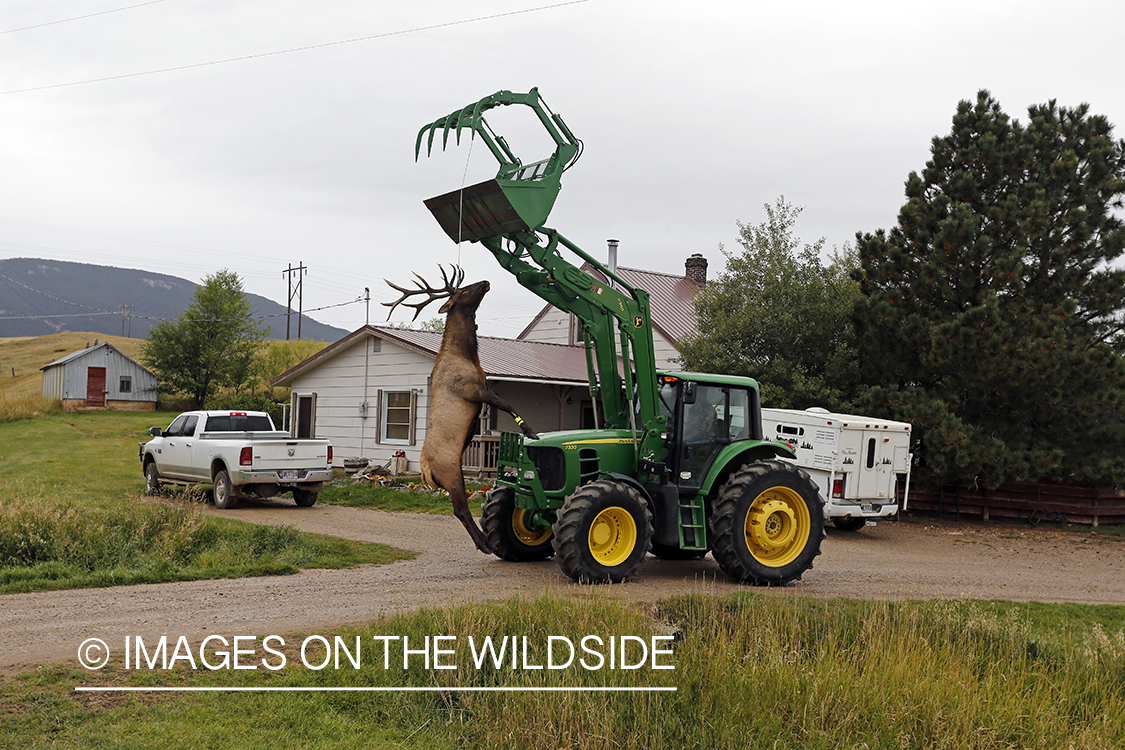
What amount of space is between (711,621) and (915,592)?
454 centimetres

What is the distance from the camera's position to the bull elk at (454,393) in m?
10.1

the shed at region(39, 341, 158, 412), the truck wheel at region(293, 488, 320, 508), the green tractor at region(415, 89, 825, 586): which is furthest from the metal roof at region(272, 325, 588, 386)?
the shed at region(39, 341, 158, 412)

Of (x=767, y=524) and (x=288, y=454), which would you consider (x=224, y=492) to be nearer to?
(x=288, y=454)

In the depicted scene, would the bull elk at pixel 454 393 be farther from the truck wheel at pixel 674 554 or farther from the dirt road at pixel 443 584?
the truck wheel at pixel 674 554

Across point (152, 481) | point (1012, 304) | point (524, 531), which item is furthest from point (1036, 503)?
point (152, 481)

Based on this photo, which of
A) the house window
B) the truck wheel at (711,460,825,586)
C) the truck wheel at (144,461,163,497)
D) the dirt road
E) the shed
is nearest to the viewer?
the dirt road

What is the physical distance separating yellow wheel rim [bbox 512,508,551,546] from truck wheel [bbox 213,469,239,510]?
28.4 ft

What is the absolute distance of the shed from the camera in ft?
177

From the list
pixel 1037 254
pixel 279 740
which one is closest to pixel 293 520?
pixel 279 740

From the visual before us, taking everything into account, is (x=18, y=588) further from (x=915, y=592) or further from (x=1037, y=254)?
(x=1037, y=254)

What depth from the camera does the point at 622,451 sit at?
444 inches

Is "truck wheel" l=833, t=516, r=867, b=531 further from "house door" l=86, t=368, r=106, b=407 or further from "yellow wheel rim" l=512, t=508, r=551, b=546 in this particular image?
"house door" l=86, t=368, r=106, b=407

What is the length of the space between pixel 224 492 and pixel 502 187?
455 inches

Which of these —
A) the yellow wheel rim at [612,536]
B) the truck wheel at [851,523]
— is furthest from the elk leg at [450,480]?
the truck wheel at [851,523]
